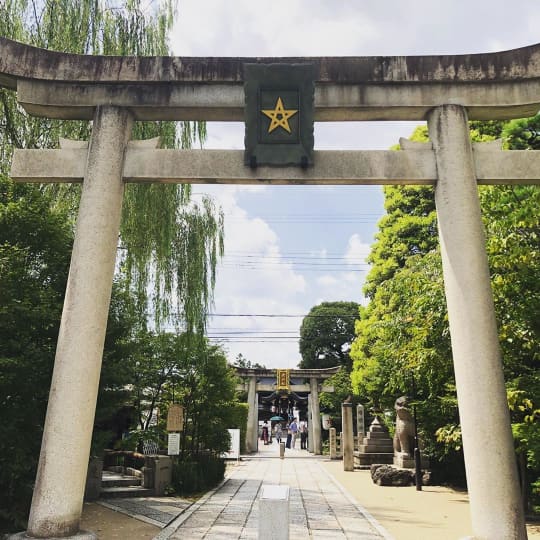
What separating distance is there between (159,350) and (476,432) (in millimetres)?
9726

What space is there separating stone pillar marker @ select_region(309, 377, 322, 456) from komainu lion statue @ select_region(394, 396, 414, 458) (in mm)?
13523

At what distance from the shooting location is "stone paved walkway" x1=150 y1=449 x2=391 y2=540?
277 inches

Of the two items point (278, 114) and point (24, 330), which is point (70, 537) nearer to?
point (24, 330)

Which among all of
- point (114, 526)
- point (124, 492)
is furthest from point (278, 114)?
point (124, 492)

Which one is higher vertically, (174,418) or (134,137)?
(134,137)

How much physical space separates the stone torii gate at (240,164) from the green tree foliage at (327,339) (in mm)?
35517

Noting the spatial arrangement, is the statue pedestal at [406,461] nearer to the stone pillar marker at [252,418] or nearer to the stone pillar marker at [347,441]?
the stone pillar marker at [347,441]

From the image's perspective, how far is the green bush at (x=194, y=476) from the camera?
1159 centimetres

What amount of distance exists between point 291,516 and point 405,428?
7.66 meters

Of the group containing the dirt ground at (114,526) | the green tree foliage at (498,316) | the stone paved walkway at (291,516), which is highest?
the green tree foliage at (498,316)

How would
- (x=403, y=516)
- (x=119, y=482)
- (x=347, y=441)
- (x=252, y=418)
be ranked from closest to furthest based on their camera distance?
(x=403, y=516), (x=119, y=482), (x=347, y=441), (x=252, y=418)

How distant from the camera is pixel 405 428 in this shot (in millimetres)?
15094

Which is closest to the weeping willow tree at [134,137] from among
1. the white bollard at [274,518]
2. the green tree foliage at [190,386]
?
the green tree foliage at [190,386]

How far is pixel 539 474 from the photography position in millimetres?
9953
